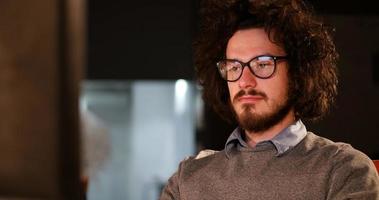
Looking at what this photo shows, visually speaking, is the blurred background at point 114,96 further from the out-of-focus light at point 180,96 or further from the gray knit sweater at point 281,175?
the gray knit sweater at point 281,175

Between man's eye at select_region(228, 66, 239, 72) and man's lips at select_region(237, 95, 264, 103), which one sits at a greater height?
man's eye at select_region(228, 66, 239, 72)

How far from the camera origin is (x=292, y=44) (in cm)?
176

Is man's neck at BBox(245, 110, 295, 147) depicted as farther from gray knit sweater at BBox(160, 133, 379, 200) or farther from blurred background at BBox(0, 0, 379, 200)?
blurred background at BBox(0, 0, 379, 200)

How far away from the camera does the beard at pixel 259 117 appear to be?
1.66 metres

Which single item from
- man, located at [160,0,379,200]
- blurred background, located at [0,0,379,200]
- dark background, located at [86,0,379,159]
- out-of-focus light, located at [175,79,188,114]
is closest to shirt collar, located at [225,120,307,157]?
man, located at [160,0,379,200]

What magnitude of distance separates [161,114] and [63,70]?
5.30 metres

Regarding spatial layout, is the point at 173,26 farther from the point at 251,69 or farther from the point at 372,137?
the point at 251,69

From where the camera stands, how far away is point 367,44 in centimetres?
229

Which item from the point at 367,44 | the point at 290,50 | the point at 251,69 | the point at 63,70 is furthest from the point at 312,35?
the point at 63,70

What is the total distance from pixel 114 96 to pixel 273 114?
11.7ft

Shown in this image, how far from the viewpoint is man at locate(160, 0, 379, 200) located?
1.48m

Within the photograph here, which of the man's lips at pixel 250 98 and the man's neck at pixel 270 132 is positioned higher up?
the man's lips at pixel 250 98

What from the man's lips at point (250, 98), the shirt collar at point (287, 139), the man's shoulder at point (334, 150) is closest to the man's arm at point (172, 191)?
the shirt collar at point (287, 139)

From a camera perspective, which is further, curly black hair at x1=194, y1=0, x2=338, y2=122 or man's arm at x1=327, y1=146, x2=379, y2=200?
curly black hair at x1=194, y1=0, x2=338, y2=122
